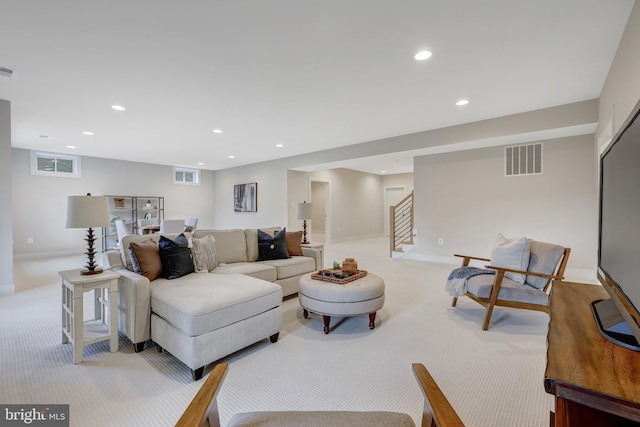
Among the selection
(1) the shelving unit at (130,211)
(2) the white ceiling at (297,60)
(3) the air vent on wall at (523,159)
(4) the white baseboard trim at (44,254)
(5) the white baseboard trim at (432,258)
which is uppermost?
(2) the white ceiling at (297,60)

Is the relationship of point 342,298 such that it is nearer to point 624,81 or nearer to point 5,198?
point 624,81

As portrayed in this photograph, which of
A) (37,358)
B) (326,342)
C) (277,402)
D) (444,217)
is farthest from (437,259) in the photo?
(37,358)

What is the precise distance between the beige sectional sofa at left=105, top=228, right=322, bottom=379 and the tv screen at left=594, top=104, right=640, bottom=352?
205 cm

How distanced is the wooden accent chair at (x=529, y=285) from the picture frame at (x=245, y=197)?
668 centimetres

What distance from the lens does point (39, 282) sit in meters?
4.31

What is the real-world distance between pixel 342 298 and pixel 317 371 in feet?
2.25

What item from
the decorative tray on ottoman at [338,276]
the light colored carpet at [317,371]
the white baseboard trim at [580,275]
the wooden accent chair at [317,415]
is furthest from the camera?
the white baseboard trim at [580,275]

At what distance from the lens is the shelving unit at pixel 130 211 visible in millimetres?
7559

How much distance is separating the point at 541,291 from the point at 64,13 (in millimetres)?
4423

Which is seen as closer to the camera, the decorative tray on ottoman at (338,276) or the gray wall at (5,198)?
the decorative tray on ottoman at (338,276)

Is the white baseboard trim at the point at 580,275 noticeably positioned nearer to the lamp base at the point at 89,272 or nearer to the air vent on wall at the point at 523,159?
the air vent on wall at the point at 523,159

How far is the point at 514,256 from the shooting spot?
287 centimetres

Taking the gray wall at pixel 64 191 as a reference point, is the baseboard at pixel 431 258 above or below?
below

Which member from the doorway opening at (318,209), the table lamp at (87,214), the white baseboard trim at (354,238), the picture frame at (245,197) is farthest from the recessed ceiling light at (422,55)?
the doorway opening at (318,209)
